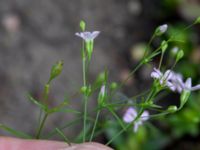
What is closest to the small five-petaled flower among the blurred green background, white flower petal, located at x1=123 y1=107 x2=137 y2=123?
white flower petal, located at x1=123 y1=107 x2=137 y2=123

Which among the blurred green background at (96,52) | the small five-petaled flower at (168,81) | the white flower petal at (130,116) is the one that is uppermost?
the small five-petaled flower at (168,81)

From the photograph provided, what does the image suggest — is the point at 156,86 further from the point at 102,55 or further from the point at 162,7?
the point at 162,7

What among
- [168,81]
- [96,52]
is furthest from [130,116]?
[96,52]

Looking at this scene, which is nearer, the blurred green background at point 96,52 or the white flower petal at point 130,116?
the white flower petal at point 130,116

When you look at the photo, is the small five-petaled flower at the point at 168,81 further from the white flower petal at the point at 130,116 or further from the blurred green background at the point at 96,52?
the blurred green background at the point at 96,52

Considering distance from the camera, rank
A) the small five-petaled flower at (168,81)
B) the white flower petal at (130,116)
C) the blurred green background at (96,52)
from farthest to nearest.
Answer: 1. the blurred green background at (96,52)
2. the white flower petal at (130,116)
3. the small five-petaled flower at (168,81)

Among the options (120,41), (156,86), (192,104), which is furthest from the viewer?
(120,41)

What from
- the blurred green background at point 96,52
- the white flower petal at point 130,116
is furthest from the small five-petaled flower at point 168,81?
the blurred green background at point 96,52

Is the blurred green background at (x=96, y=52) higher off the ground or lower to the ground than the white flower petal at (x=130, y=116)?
lower

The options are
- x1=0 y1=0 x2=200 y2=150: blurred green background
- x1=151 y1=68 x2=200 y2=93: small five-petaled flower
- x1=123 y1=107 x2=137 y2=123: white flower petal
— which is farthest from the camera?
x1=0 y1=0 x2=200 y2=150: blurred green background

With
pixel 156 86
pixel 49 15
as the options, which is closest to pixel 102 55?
pixel 49 15

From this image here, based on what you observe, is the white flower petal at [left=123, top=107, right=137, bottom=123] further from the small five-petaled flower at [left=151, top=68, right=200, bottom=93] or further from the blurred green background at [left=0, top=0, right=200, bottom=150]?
the blurred green background at [left=0, top=0, right=200, bottom=150]
